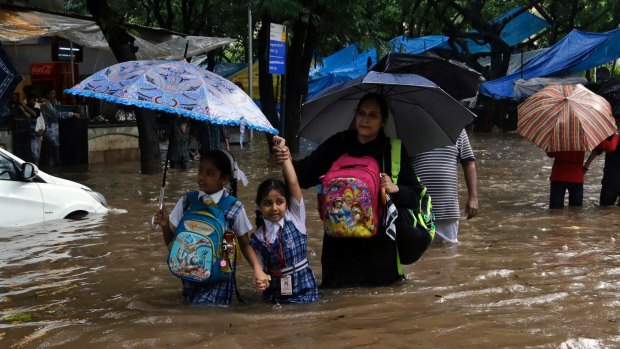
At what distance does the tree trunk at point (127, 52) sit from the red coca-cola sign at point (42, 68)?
941cm

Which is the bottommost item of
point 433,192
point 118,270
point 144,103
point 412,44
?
point 118,270

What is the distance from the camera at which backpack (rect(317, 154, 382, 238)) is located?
17.5ft

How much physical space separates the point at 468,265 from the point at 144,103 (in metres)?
3.64

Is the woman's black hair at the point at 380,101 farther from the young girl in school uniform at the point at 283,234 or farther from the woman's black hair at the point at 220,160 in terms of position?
the woman's black hair at the point at 220,160

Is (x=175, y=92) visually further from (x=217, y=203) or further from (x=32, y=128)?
(x=32, y=128)

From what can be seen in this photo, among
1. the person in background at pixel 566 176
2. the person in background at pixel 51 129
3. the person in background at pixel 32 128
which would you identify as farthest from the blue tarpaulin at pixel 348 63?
the person in background at pixel 566 176

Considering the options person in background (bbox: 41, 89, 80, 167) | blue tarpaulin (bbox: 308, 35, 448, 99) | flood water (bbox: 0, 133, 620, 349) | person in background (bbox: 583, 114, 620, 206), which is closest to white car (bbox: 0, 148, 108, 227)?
flood water (bbox: 0, 133, 620, 349)

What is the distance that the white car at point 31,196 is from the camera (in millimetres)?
9086

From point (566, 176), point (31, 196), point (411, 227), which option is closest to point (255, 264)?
point (411, 227)

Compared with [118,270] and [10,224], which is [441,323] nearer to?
[118,270]

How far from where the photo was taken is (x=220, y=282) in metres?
5.55

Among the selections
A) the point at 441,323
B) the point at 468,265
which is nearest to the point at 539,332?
the point at 441,323

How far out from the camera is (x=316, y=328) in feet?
17.1

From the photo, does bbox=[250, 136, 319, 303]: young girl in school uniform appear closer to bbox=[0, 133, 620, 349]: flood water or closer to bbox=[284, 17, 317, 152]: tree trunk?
bbox=[0, 133, 620, 349]: flood water
